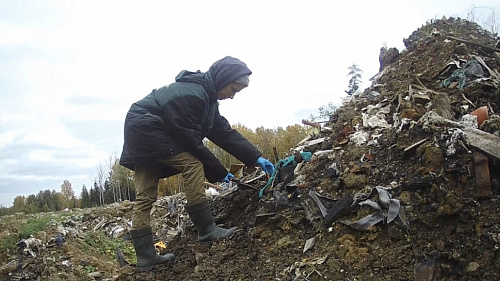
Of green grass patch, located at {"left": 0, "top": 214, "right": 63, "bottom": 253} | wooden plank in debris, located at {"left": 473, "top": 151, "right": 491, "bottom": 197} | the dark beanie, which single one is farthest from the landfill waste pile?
green grass patch, located at {"left": 0, "top": 214, "right": 63, "bottom": 253}

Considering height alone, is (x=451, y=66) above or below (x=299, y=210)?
above

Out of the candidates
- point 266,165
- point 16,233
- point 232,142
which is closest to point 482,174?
point 266,165

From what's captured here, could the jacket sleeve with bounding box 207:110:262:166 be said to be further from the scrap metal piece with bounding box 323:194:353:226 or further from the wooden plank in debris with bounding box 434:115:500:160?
the wooden plank in debris with bounding box 434:115:500:160

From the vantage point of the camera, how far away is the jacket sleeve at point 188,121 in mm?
3334

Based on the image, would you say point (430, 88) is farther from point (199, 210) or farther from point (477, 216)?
point (199, 210)

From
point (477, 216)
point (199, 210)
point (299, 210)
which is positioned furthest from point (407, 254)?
point (199, 210)

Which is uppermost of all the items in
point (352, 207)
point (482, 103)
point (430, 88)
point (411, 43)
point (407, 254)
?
point (411, 43)

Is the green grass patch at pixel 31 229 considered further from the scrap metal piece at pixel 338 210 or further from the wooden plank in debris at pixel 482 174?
the wooden plank in debris at pixel 482 174

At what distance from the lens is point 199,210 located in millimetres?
3449

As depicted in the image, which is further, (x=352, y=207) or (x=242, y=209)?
(x=242, y=209)

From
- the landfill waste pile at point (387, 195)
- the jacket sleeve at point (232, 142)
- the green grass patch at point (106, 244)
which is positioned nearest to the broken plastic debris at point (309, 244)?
the landfill waste pile at point (387, 195)

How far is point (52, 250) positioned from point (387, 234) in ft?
22.9

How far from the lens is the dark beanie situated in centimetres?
349

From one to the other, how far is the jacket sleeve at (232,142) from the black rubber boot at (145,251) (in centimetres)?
102
